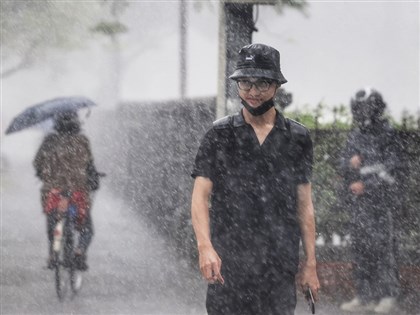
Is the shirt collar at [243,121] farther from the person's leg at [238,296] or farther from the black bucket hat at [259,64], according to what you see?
the person's leg at [238,296]

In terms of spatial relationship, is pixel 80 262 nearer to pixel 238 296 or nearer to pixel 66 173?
pixel 66 173

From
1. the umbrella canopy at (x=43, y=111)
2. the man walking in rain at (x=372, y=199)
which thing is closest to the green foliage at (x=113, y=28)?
the umbrella canopy at (x=43, y=111)

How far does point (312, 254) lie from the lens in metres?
5.06

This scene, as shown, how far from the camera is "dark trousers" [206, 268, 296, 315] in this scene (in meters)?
5.02

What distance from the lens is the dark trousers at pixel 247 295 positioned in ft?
16.5

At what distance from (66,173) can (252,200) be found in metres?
4.88

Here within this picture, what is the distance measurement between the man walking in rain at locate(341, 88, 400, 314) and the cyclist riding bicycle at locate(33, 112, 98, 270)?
2.40 meters

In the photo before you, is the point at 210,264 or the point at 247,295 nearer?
the point at 210,264

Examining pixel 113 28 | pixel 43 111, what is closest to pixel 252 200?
pixel 43 111

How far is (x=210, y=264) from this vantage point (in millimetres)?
4820

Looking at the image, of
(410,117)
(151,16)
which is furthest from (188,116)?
(151,16)

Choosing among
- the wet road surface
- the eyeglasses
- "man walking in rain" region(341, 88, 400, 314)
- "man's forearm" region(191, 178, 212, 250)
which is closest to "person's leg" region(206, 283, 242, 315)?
"man's forearm" region(191, 178, 212, 250)

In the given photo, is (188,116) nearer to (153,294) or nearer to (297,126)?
(153,294)

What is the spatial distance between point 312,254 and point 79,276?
5.26m
